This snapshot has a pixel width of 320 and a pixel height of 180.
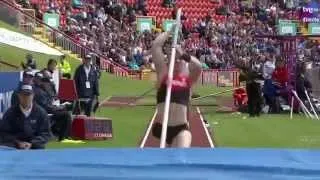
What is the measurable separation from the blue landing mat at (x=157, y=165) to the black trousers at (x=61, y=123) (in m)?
8.21

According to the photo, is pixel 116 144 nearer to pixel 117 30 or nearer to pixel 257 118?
pixel 257 118

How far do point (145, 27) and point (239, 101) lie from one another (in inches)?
622

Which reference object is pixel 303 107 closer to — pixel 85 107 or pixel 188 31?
pixel 85 107

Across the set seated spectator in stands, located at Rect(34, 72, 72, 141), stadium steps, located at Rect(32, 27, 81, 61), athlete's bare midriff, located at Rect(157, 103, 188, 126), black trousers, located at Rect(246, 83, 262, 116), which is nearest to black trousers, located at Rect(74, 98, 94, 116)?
seated spectator in stands, located at Rect(34, 72, 72, 141)

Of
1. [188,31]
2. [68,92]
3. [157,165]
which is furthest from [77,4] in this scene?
[157,165]

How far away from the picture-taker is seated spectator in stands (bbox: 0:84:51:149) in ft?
25.9

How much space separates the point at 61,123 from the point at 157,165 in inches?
348

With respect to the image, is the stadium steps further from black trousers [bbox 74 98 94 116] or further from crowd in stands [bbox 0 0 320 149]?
black trousers [bbox 74 98 94 116]

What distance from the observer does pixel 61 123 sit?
12953 mm

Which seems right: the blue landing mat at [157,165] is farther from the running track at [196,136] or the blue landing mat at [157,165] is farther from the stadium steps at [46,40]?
the stadium steps at [46,40]

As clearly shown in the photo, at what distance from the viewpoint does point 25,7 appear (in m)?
31.7

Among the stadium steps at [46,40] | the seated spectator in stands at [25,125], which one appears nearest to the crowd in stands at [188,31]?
the stadium steps at [46,40]

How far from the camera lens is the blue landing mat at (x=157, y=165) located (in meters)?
4.18

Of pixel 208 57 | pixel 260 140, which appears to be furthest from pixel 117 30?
pixel 260 140
